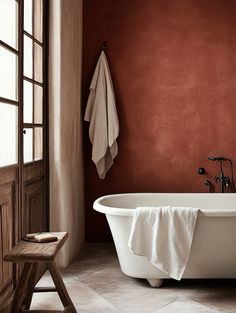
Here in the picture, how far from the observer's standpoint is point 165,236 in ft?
11.1

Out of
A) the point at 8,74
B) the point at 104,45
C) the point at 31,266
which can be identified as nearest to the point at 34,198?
the point at 31,266

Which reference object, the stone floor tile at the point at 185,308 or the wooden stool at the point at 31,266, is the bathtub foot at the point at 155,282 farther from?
the wooden stool at the point at 31,266

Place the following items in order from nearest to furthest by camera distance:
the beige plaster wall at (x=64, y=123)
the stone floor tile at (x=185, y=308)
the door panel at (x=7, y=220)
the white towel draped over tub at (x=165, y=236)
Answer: the door panel at (x=7, y=220) → the stone floor tile at (x=185, y=308) → the white towel draped over tub at (x=165, y=236) → the beige plaster wall at (x=64, y=123)

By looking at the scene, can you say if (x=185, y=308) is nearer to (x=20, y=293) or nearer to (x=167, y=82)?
(x=20, y=293)

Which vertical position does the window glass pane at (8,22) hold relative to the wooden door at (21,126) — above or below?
above

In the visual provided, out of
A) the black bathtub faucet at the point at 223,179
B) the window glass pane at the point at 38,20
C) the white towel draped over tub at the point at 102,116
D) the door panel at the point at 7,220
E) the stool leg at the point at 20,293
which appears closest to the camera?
the stool leg at the point at 20,293

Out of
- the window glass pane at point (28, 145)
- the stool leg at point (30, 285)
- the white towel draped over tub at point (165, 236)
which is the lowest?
the stool leg at point (30, 285)

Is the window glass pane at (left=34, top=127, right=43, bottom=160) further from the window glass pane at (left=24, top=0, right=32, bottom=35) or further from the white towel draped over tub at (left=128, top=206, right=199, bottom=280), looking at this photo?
the white towel draped over tub at (left=128, top=206, right=199, bottom=280)

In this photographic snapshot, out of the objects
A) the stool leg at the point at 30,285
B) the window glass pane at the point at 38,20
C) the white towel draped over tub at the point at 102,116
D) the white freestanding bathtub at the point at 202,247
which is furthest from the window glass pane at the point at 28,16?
the stool leg at the point at 30,285

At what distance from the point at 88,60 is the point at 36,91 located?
3.85 ft

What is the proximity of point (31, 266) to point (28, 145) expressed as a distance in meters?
1.02

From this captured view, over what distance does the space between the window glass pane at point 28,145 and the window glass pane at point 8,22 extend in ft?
2.20

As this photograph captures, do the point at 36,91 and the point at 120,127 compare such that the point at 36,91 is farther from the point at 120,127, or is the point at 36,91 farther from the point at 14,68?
the point at 120,127

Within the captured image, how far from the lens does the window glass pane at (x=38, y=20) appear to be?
3758 mm
